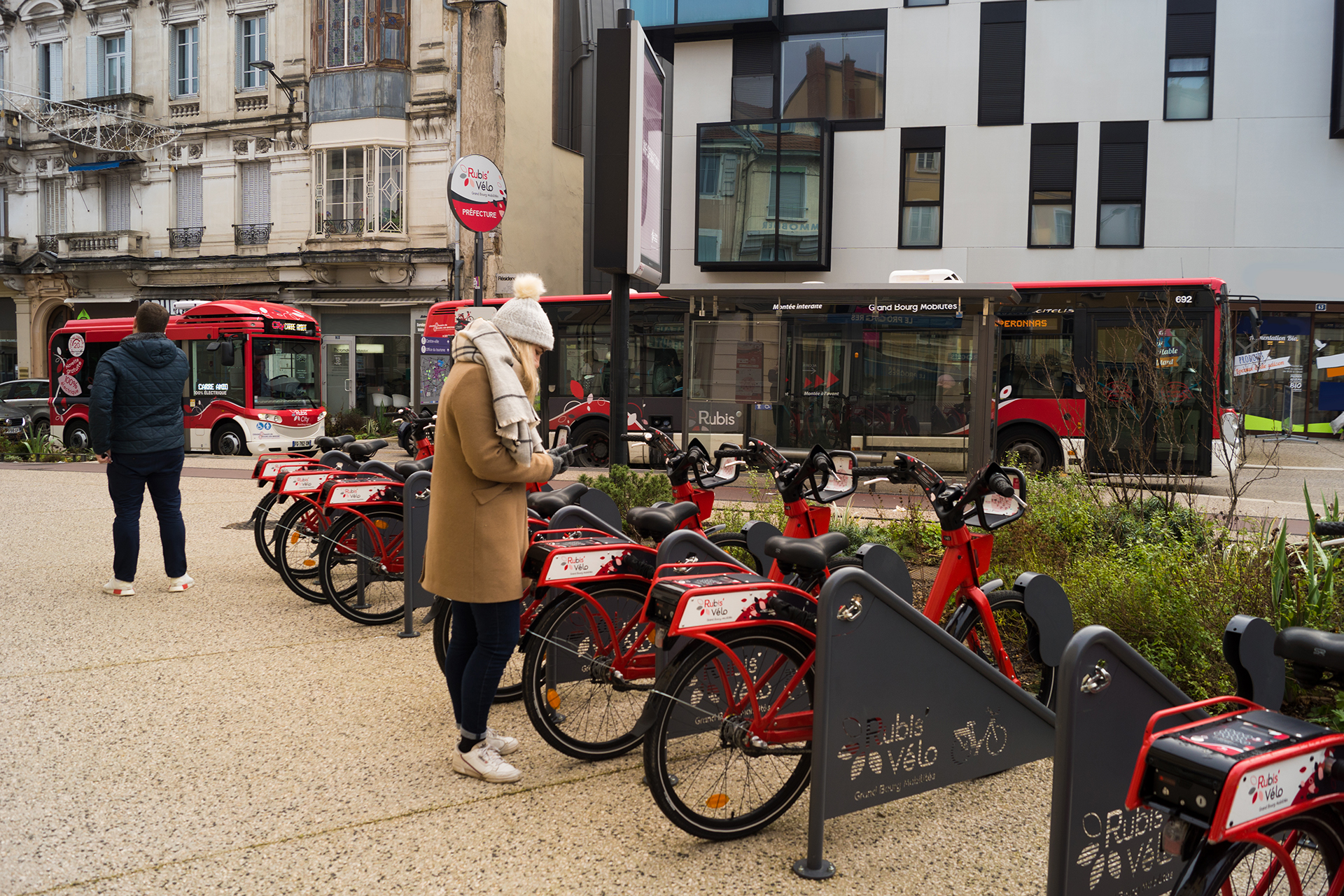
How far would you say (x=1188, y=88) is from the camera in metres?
22.8

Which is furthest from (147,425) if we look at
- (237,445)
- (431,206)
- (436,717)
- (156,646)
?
(431,206)

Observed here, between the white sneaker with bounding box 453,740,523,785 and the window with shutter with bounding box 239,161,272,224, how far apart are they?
28.9 metres

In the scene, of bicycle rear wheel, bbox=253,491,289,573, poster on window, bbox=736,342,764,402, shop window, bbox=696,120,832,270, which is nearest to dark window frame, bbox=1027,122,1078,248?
shop window, bbox=696,120,832,270

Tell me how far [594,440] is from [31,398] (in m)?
15.6

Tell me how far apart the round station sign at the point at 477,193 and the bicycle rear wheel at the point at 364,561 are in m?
4.64

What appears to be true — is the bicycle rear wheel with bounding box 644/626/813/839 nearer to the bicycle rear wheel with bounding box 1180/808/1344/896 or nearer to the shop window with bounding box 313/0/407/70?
the bicycle rear wheel with bounding box 1180/808/1344/896

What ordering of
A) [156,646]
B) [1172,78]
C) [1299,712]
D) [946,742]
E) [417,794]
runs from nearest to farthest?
[946,742]
[417,794]
[1299,712]
[156,646]
[1172,78]

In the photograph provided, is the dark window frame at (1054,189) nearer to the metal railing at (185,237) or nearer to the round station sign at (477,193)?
the round station sign at (477,193)

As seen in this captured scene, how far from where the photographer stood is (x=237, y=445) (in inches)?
777

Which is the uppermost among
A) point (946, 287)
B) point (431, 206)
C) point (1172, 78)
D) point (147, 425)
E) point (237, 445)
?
point (1172, 78)

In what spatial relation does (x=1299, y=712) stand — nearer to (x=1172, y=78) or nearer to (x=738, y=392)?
(x=738, y=392)

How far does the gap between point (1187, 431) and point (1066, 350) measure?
2072mm

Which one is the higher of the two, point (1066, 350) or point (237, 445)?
point (1066, 350)

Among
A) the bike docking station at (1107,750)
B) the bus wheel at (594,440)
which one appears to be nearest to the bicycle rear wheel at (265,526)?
the bike docking station at (1107,750)
